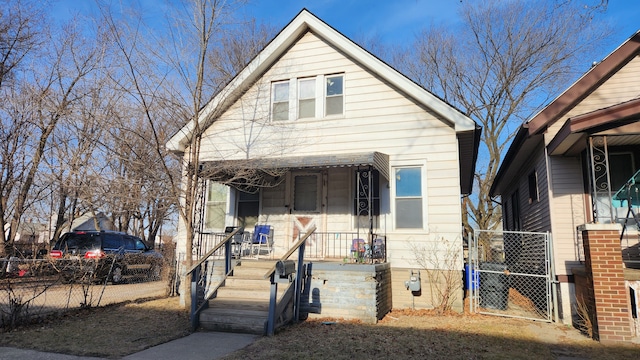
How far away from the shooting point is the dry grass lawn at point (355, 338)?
18.6ft

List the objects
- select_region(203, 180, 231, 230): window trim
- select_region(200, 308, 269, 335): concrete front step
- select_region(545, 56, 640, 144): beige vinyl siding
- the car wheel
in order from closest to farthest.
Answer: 1. select_region(200, 308, 269, 335): concrete front step
2. select_region(545, 56, 640, 144): beige vinyl siding
3. select_region(203, 180, 231, 230): window trim
4. the car wheel

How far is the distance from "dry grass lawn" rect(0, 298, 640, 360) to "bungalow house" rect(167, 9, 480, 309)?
5.18 feet

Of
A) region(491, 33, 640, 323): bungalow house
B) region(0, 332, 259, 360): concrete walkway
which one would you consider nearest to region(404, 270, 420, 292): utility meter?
region(491, 33, 640, 323): bungalow house

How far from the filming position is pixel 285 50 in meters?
11.2

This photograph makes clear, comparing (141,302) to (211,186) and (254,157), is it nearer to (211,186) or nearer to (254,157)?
(211,186)

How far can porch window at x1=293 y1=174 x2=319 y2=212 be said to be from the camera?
10.7 metres

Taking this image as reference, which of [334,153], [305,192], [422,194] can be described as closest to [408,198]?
[422,194]

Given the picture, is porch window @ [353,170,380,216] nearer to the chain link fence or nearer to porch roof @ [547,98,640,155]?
porch roof @ [547,98,640,155]

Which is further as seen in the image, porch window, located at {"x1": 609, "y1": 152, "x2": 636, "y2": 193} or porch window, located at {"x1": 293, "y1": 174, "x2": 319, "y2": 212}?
porch window, located at {"x1": 293, "y1": 174, "x2": 319, "y2": 212}

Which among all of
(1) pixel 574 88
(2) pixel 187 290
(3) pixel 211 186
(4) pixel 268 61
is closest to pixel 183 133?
(3) pixel 211 186

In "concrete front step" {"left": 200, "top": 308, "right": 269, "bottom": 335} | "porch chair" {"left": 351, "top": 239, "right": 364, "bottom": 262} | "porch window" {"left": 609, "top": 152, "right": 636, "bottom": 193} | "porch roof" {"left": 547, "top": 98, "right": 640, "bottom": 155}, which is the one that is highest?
"porch roof" {"left": 547, "top": 98, "right": 640, "bottom": 155}

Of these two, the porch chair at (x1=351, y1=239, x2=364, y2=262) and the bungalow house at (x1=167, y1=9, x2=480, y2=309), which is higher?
the bungalow house at (x1=167, y1=9, x2=480, y2=309)

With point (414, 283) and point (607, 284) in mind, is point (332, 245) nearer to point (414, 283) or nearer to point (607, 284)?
point (414, 283)

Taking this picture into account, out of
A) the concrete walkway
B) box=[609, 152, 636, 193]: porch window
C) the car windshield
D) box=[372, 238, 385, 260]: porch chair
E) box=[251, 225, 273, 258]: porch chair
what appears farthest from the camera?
the car windshield
